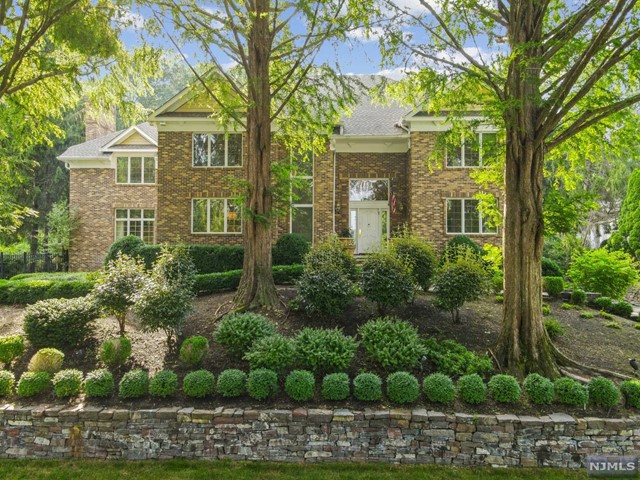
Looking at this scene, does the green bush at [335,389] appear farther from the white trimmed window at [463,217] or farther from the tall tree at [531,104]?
the white trimmed window at [463,217]

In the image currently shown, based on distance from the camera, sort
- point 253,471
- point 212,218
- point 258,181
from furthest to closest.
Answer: point 212,218, point 258,181, point 253,471

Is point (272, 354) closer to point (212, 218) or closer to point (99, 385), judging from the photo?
point (99, 385)

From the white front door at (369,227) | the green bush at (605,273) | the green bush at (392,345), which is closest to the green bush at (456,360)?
the green bush at (392,345)

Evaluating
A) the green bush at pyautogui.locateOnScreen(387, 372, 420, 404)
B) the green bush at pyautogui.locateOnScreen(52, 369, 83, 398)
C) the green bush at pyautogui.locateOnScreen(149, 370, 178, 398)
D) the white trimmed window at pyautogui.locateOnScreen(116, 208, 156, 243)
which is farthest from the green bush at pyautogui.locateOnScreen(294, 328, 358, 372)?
the white trimmed window at pyautogui.locateOnScreen(116, 208, 156, 243)

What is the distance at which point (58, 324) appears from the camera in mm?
6430

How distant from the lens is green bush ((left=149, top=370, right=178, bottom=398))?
523 centimetres

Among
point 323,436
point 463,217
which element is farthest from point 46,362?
point 463,217

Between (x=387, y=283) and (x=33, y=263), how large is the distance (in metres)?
20.6

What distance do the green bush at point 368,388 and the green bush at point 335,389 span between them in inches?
4.9

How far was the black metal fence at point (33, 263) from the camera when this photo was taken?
19.4 m

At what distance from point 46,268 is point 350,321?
19339 millimetres

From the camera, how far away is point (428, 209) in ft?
49.3

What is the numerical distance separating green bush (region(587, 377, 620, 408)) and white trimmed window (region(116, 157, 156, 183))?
1969 centimetres

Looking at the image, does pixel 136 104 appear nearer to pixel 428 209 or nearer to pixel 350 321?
pixel 350 321
